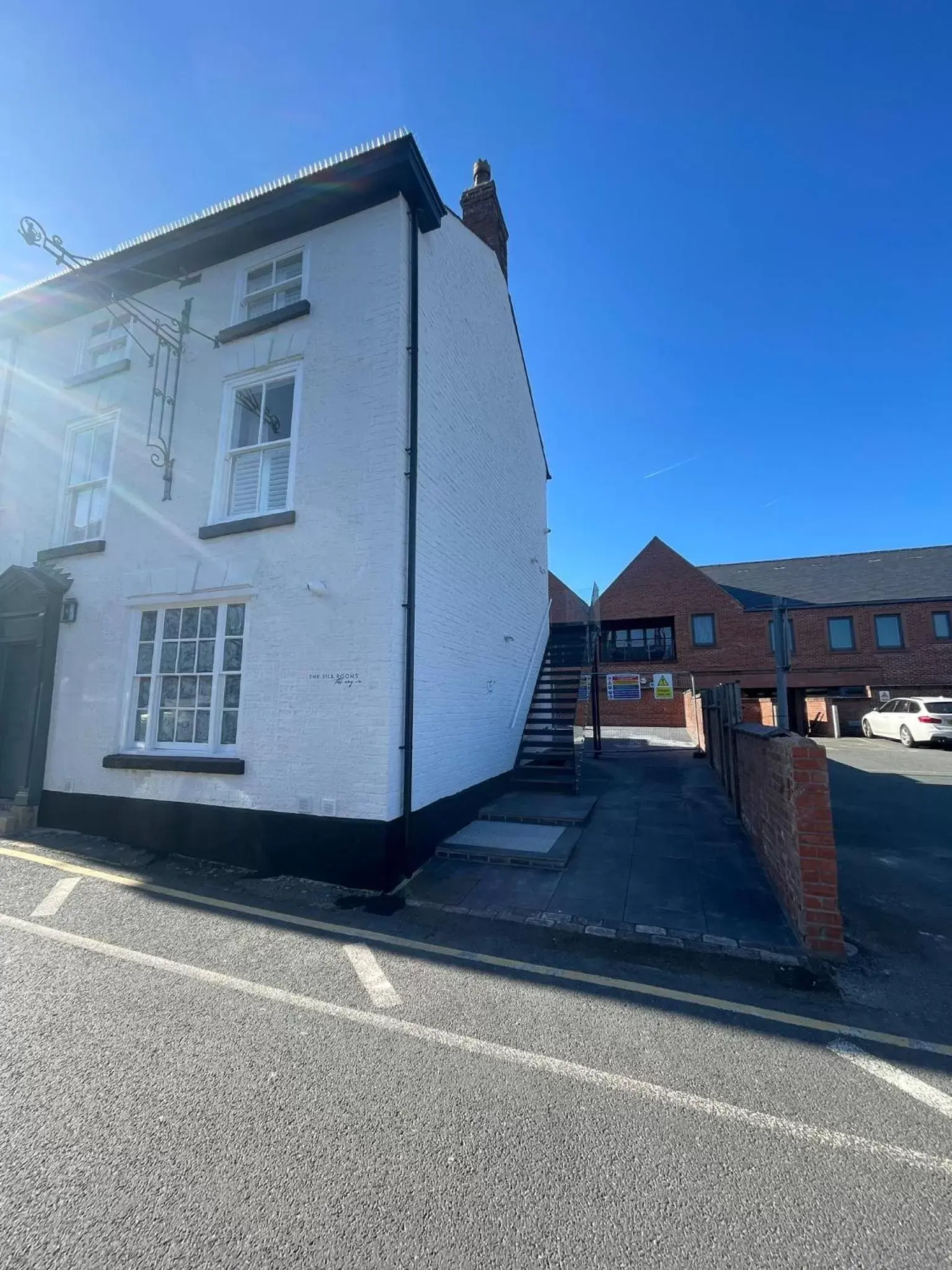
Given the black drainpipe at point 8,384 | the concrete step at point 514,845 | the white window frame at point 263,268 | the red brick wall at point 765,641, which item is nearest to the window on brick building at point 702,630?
the red brick wall at point 765,641

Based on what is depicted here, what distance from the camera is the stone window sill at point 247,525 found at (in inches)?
270

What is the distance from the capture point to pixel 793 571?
106 feet

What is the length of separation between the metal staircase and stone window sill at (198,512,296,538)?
6496mm

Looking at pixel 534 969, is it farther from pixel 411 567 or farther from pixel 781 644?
pixel 781 644

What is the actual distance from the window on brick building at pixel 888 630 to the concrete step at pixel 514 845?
91.7ft

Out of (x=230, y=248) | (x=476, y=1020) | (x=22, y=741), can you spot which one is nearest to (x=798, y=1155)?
(x=476, y=1020)

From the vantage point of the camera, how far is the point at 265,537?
6988 mm

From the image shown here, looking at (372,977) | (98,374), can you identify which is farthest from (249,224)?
(372,977)

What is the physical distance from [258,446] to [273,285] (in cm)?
263

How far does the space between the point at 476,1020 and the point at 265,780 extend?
4.02 m

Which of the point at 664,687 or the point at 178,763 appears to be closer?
the point at 178,763

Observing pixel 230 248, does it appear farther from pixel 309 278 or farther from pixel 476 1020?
pixel 476 1020

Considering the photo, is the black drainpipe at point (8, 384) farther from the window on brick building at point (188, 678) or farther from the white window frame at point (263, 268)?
the window on brick building at point (188, 678)

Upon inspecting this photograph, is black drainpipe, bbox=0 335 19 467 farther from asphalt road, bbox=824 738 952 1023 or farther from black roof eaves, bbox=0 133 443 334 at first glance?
asphalt road, bbox=824 738 952 1023
